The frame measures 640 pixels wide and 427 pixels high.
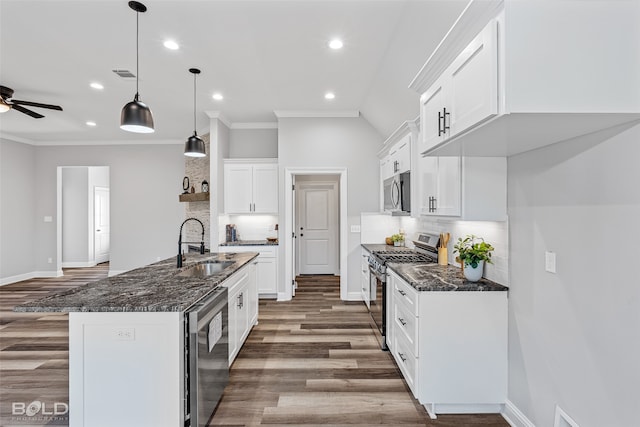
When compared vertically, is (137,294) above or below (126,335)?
above

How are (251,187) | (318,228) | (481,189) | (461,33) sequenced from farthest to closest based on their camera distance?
(318,228) < (251,187) < (481,189) < (461,33)

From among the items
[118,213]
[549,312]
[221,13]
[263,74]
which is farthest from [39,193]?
[549,312]

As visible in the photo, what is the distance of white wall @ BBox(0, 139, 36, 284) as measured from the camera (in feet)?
21.0

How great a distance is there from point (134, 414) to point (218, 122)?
14.1 feet

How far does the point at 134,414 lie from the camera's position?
1.84 metres

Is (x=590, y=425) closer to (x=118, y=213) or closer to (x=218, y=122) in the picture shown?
(x=218, y=122)

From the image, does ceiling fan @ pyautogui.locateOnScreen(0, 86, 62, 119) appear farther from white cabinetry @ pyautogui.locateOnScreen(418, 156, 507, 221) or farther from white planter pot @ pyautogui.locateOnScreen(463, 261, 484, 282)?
white planter pot @ pyautogui.locateOnScreen(463, 261, 484, 282)

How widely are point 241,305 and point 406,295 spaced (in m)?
1.64

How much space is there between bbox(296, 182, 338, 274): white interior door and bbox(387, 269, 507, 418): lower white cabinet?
16.9 ft

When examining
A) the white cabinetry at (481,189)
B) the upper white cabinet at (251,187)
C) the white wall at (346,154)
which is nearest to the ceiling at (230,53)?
the white wall at (346,154)

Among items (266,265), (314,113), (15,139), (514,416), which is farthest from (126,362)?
(15,139)

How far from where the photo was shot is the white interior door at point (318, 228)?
24.3ft

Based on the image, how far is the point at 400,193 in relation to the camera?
3.65m

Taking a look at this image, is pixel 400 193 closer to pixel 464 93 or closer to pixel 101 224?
pixel 464 93
